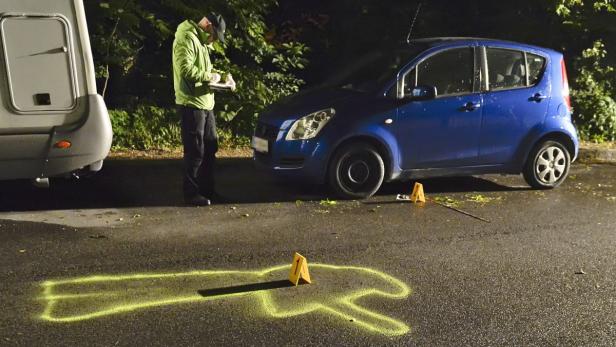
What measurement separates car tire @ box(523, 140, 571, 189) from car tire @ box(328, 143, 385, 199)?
192 cm

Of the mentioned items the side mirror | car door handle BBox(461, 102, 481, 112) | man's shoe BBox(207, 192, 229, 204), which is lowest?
man's shoe BBox(207, 192, 229, 204)

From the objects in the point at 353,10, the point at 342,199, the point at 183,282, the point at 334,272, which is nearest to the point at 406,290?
the point at 334,272

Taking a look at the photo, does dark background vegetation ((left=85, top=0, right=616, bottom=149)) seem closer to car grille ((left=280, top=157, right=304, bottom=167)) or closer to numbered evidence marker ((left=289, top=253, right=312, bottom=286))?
car grille ((left=280, top=157, right=304, bottom=167))

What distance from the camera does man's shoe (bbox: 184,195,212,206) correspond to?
713cm

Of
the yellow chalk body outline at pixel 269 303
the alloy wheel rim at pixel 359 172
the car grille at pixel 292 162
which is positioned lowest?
the yellow chalk body outline at pixel 269 303

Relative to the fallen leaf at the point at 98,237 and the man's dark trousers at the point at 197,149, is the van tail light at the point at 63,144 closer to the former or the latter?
the fallen leaf at the point at 98,237

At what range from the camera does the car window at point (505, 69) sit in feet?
26.2

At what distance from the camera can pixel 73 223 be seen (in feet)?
20.8

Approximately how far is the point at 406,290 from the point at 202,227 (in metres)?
2.23

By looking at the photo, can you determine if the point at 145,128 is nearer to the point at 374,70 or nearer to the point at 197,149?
the point at 197,149

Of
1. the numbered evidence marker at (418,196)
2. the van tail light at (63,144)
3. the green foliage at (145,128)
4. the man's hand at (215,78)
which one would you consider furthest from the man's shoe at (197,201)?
the green foliage at (145,128)

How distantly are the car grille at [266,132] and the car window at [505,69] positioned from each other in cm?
251

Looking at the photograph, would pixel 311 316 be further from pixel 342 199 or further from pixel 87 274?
pixel 342 199

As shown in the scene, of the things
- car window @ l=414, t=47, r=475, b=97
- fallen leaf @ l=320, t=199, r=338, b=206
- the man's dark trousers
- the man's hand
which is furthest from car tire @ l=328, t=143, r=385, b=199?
the man's hand
